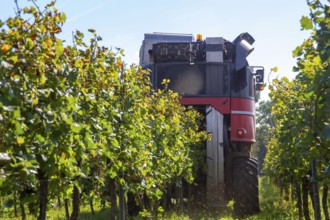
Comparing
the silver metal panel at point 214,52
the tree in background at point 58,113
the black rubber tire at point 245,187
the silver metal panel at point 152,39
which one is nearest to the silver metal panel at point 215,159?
the black rubber tire at point 245,187

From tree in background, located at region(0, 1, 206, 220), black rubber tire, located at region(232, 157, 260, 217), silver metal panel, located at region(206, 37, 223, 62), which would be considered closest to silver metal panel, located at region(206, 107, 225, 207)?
black rubber tire, located at region(232, 157, 260, 217)

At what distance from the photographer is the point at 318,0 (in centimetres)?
351

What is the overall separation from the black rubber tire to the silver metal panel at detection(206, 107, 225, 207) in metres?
0.31

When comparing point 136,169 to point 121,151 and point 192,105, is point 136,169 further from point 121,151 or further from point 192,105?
point 192,105

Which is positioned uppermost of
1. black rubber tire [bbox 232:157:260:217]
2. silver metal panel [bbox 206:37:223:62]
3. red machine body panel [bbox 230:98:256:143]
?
silver metal panel [bbox 206:37:223:62]

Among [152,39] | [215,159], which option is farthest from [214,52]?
[152,39]

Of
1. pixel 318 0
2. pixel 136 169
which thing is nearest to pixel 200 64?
pixel 136 169

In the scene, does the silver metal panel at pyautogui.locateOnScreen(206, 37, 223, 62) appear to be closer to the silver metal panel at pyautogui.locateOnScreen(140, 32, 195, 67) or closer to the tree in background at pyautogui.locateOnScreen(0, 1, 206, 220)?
the silver metal panel at pyautogui.locateOnScreen(140, 32, 195, 67)

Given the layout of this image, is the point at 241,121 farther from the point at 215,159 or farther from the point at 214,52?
the point at 214,52

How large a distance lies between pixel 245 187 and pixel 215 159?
85cm

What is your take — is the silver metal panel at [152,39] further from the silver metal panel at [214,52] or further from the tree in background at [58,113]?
the tree in background at [58,113]

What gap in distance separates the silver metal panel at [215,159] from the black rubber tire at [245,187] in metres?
0.31

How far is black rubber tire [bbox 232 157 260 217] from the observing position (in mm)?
9797

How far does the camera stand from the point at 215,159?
9.66m
